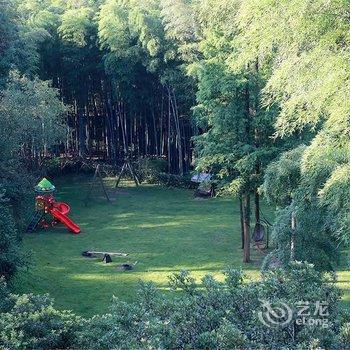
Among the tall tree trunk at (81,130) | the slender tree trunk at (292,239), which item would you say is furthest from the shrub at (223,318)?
the tall tree trunk at (81,130)

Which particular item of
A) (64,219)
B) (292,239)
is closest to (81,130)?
(64,219)

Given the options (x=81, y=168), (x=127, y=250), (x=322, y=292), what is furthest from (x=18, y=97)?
(x=322, y=292)

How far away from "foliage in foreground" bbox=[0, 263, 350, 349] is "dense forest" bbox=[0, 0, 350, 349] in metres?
0.02

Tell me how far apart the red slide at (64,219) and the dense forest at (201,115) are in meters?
1.81

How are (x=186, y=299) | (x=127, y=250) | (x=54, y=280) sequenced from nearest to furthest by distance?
(x=186, y=299) < (x=54, y=280) < (x=127, y=250)

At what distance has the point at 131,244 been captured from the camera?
1342 cm

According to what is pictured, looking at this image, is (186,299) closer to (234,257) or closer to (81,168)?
(234,257)

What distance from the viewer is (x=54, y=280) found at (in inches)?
424

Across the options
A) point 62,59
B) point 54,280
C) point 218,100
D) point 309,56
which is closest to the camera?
point 309,56

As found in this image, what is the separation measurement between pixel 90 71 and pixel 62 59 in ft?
3.86

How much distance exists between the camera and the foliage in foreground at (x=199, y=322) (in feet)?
13.1
